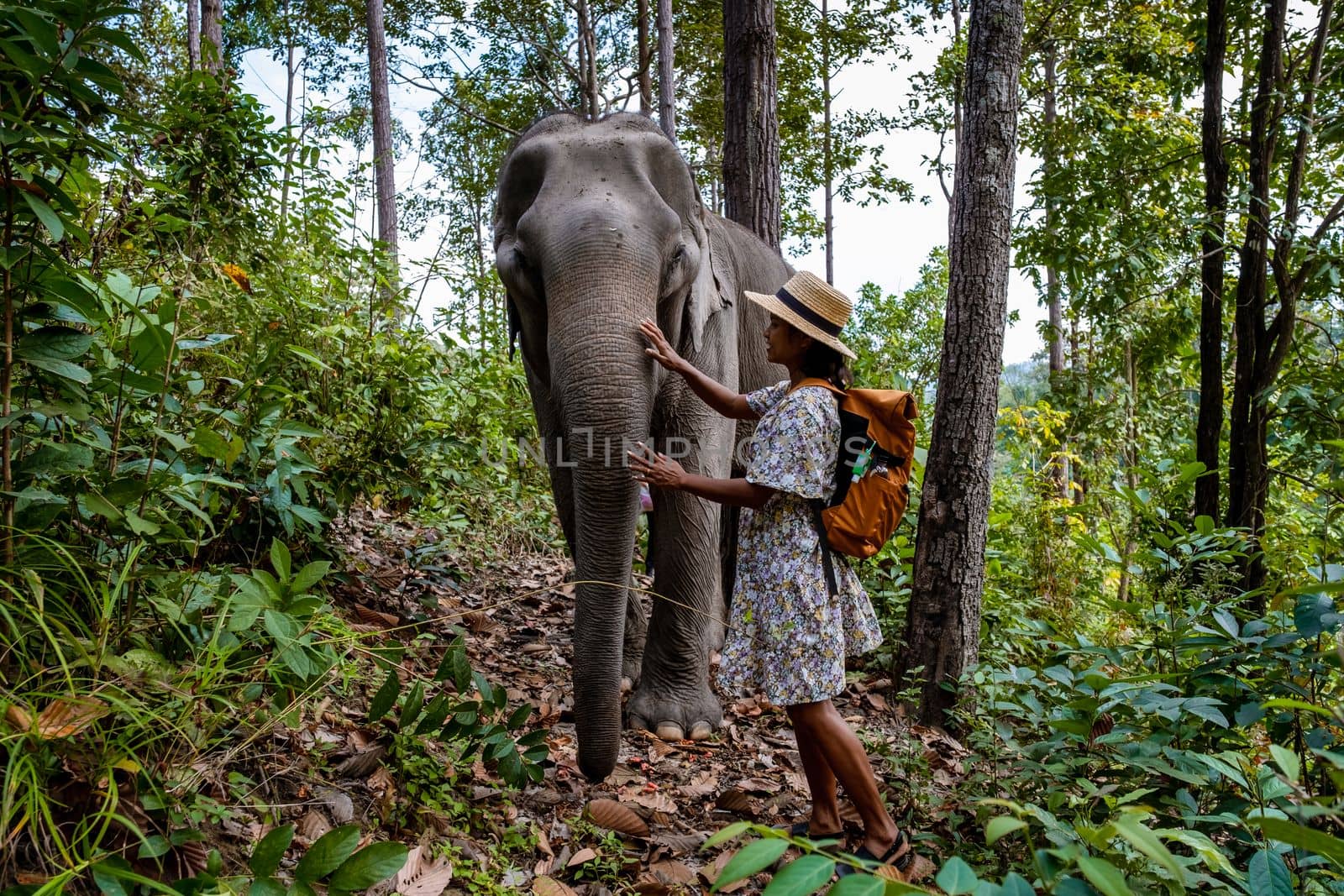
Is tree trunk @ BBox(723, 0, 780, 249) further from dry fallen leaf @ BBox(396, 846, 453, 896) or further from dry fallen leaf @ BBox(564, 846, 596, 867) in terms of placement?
dry fallen leaf @ BBox(396, 846, 453, 896)

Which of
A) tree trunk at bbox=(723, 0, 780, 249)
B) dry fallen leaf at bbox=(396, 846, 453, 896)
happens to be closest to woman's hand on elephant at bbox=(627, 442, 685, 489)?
dry fallen leaf at bbox=(396, 846, 453, 896)

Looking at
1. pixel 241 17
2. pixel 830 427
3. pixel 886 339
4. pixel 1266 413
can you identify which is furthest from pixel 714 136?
pixel 830 427

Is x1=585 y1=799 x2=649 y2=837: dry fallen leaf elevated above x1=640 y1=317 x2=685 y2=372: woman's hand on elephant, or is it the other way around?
x1=640 y1=317 x2=685 y2=372: woman's hand on elephant

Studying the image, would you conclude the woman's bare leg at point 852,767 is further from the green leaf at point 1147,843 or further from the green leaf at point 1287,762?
the green leaf at point 1147,843

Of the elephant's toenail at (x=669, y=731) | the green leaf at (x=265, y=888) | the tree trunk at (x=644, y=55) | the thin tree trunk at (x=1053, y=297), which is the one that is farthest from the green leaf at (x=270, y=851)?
the tree trunk at (x=644, y=55)

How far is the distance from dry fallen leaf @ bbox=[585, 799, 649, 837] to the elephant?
161mm

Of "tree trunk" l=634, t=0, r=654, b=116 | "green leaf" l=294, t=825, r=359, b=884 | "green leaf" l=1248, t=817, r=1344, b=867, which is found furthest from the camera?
"tree trunk" l=634, t=0, r=654, b=116

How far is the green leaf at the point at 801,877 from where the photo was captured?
1262 mm

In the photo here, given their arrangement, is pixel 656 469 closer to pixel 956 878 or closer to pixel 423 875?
pixel 423 875

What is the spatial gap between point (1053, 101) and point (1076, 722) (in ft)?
61.3

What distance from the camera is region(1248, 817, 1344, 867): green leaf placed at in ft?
4.78

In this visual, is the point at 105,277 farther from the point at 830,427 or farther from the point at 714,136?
the point at 714,136

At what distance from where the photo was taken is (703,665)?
4820 millimetres

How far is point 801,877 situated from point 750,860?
3.4 inches
